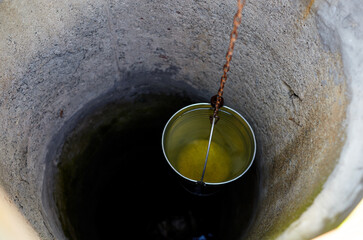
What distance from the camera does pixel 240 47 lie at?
1519 millimetres

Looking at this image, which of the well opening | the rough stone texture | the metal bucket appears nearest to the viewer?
the rough stone texture

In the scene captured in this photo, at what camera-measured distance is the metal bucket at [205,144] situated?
4.95 feet

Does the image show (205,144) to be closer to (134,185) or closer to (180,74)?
(180,74)

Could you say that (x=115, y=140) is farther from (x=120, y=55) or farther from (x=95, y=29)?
(x=95, y=29)

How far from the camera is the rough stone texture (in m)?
1.18

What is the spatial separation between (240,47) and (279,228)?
882mm

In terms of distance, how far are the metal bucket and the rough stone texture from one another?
0.14 m

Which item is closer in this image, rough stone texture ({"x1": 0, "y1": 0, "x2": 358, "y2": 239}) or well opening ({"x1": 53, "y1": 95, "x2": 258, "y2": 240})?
rough stone texture ({"x1": 0, "y1": 0, "x2": 358, "y2": 239})

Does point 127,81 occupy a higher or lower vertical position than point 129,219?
higher

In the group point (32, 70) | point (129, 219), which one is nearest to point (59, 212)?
point (129, 219)

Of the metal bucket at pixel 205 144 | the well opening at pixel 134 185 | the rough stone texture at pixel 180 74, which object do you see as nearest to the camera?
the rough stone texture at pixel 180 74

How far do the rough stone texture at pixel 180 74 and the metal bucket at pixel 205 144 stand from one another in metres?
0.14

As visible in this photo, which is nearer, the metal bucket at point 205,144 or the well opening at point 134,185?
the metal bucket at point 205,144

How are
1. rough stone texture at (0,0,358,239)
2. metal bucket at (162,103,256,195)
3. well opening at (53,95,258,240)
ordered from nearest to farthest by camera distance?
rough stone texture at (0,0,358,239), metal bucket at (162,103,256,195), well opening at (53,95,258,240)
